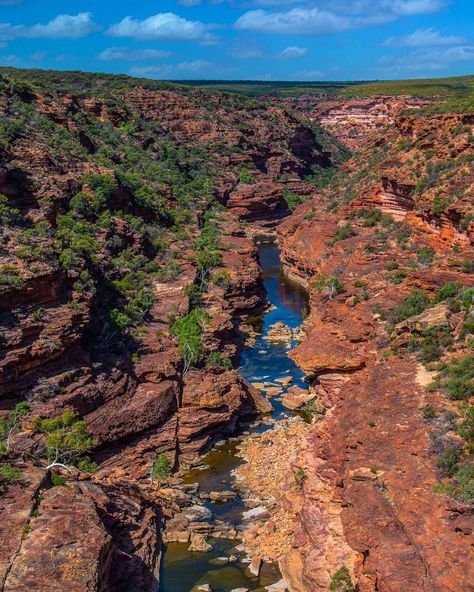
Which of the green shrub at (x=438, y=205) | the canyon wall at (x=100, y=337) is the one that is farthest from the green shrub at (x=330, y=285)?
the green shrub at (x=438, y=205)

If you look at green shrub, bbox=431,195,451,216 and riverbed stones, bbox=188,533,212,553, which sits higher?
green shrub, bbox=431,195,451,216

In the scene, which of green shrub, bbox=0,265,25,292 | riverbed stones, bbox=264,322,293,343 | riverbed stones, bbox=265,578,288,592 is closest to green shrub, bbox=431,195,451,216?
riverbed stones, bbox=264,322,293,343

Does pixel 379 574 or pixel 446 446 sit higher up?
pixel 446 446

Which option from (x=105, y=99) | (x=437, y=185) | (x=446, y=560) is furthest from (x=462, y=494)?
(x=105, y=99)

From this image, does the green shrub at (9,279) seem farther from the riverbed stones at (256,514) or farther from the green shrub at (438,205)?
the green shrub at (438,205)

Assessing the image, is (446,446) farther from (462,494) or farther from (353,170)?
(353,170)

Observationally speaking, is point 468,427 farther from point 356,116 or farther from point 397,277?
point 356,116

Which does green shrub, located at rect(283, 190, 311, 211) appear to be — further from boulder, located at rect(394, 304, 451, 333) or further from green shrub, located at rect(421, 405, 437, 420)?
green shrub, located at rect(421, 405, 437, 420)
